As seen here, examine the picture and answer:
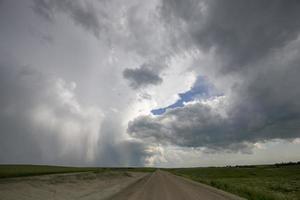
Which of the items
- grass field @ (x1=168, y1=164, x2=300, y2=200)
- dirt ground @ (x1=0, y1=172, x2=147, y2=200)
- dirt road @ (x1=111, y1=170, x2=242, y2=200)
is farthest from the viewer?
grass field @ (x1=168, y1=164, x2=300, y2=200)

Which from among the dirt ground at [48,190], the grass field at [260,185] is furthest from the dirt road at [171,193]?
the grass field at [260,185]

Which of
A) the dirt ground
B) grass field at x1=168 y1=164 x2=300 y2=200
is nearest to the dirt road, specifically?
the dirt ground

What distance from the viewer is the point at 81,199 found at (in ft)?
57.1

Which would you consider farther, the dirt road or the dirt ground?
the dirt ground

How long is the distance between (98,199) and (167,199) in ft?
16.0

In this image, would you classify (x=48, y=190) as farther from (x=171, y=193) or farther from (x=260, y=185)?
(x=260, y=185)

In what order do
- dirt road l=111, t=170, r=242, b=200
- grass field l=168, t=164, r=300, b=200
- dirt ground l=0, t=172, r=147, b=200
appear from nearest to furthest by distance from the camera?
dirt road l=111, t=170, r=242, b=200, dirt ground l=0, t=172, r=147, b=200, grass field l=168, t=164, r=300, b=200

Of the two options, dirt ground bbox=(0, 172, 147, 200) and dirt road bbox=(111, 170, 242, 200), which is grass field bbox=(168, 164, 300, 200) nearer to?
dirt road bbox=(111, 170, 242, 200)

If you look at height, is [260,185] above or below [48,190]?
above

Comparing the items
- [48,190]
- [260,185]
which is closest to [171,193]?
[48,190]

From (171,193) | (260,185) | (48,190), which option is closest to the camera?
(171,193)

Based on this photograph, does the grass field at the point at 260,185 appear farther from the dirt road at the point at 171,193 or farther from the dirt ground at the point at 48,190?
the dirt ground at the point at 48,190

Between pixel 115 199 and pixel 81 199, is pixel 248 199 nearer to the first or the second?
pixel 115 199

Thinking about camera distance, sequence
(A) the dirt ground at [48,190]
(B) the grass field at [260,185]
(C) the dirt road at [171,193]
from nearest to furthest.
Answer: (C) the dirt road at [171,193] < (A) the dirt ground at [48,190] < (B) the grass field at [260,185]
